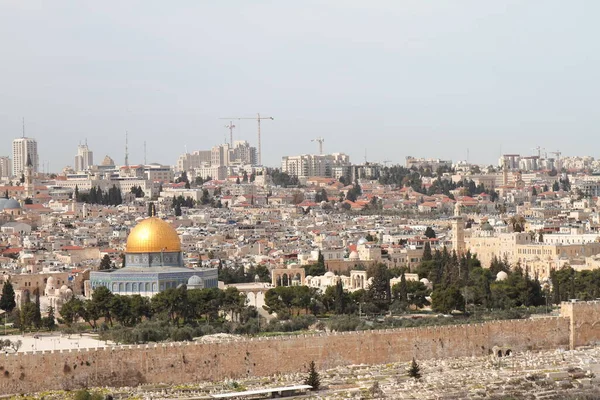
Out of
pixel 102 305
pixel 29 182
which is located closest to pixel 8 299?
pixel 102 305

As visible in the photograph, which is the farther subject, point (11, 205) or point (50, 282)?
point (11, 205)

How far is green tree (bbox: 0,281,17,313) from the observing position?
46.3m

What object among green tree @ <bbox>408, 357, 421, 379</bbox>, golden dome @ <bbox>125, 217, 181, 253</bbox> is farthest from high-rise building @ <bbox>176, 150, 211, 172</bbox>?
green tree @ <bbox>408, 357, 421, 379</bbox>

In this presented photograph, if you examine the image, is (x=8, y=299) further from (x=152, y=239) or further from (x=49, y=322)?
(x=49, y=322)

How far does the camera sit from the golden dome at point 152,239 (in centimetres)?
4825

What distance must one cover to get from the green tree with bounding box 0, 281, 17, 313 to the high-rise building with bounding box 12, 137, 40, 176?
98.1m

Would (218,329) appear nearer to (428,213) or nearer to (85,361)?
(85,361)

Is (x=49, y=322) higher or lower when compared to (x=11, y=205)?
lower

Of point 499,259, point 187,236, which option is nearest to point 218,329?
point 499,259

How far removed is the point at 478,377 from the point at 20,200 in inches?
2778

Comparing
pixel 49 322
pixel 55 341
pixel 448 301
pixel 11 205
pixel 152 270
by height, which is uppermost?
pixel 11 205

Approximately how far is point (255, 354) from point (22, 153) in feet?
385

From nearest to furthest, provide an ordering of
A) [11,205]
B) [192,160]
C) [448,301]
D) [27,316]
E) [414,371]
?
[414,371], [27,316], [448,301], [11,205], [192,160]

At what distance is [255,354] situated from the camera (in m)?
32.8
